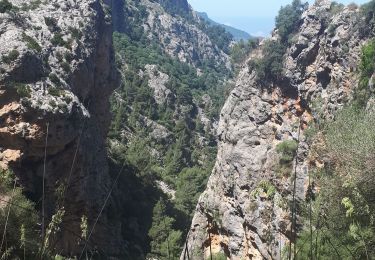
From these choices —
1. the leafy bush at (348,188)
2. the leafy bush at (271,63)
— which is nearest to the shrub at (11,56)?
the leafy bush at (271,63)

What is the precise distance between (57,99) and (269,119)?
17847mm

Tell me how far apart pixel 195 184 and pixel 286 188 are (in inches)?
1057

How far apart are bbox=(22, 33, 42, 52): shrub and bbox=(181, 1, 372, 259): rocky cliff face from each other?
18.0 metres

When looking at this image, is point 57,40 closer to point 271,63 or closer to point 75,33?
point 75,33

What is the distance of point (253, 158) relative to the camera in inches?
1398

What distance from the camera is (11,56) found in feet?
96.1

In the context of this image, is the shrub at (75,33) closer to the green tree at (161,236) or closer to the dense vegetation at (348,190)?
the green tree at (161,236)

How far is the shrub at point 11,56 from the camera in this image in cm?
2908

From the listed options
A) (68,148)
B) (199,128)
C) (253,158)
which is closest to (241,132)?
(253,158)

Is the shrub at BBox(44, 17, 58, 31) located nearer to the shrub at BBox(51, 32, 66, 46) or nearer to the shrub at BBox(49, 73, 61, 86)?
the shrub at BBox(51, 32, 66, 46)

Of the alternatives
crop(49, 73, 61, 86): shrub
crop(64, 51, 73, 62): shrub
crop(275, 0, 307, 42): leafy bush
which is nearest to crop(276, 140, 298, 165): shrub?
crop(275, 0, 307, 42): leafy bush

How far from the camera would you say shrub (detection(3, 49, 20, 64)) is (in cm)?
2908

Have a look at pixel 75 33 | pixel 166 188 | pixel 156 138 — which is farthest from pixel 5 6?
pixel 156 138

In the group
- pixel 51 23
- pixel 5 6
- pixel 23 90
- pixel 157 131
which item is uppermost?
pixel 51 23
